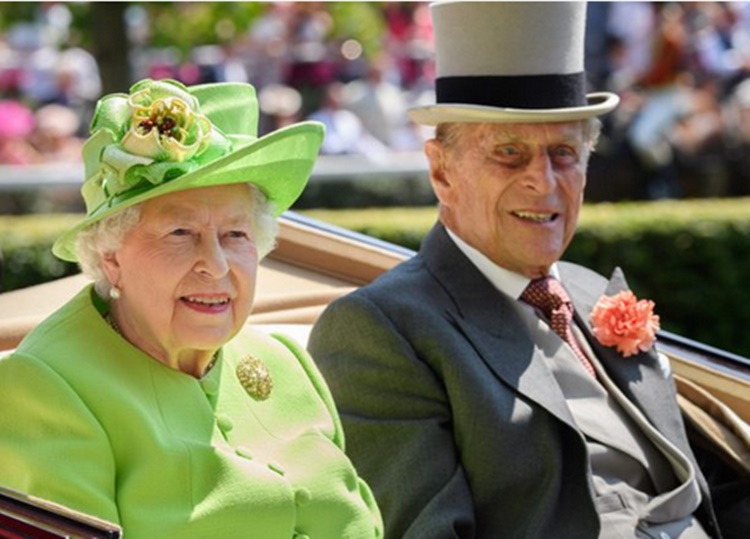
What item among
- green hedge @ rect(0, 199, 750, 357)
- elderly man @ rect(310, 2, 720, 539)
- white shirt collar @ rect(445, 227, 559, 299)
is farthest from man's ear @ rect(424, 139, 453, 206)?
green hedge @ rect(0, 199, 750, 357)

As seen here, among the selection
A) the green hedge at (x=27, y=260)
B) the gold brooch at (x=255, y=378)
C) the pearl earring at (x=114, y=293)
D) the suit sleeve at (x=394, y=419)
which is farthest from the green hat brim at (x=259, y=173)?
the green hedge at (x=27, y=260)

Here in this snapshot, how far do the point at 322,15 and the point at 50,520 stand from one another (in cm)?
1150

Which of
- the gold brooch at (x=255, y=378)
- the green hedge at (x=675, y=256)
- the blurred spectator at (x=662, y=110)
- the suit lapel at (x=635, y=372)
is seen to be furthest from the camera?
the blurred spectator at (x=662, y=110)

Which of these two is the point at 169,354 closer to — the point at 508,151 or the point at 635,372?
the point at 508,151

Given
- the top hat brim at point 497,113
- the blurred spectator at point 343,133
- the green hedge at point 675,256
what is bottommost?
the blurred spectator at point 343,133

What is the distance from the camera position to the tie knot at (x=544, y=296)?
11.7ft

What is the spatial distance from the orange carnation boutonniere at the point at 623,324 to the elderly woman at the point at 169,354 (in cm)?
92

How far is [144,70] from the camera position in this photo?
524 inches

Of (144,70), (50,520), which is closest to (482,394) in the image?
(50,520)

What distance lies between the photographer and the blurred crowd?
11.6 meters

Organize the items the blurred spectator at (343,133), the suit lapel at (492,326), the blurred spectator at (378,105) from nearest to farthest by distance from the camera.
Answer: the suit lapel at (492,326) < the blurred spectator at (343,133) < the blurred spectator at (378,105)

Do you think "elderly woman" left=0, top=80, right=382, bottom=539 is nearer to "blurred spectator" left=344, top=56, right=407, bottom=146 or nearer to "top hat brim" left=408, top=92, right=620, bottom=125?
"top hat brim" left=408, top=92, right=620, bottom=125

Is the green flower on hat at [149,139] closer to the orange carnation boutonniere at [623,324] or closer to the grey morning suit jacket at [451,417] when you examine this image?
the grey morning suit jacket at [451,417]

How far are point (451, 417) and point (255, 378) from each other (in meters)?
0.50
